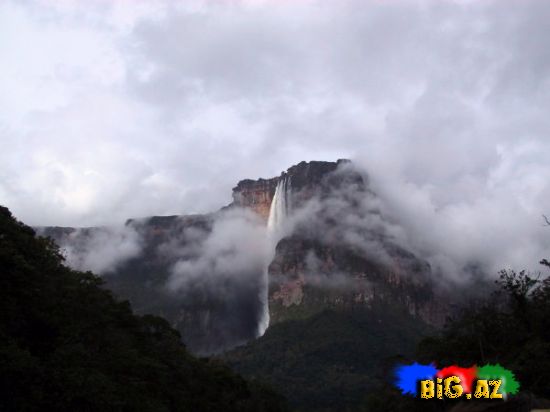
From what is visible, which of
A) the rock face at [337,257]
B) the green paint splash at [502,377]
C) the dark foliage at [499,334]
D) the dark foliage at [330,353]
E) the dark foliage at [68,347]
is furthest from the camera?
the rock face at [337,257]

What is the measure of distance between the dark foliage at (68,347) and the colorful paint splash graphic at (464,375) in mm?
14742

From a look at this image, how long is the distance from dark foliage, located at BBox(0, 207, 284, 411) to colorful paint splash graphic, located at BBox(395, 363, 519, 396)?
48.4 ft

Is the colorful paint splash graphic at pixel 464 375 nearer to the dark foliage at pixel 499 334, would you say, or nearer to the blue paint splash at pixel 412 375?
the blue paint splash at pixel 412 375

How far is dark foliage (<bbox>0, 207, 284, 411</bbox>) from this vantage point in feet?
82.7

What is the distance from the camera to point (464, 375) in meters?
16.0

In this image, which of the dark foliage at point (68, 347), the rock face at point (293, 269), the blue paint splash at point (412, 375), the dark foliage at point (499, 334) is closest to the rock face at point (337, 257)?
the rock face at point (293, 269)

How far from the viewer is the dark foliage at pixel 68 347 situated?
2522 centimetres

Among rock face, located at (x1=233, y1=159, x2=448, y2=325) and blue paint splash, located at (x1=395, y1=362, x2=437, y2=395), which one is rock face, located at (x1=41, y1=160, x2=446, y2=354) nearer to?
rock face, located at (x1=233, y1=159, x2=448, y2=325)

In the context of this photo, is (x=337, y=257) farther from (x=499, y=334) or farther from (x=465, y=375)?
(x=465, y=375)

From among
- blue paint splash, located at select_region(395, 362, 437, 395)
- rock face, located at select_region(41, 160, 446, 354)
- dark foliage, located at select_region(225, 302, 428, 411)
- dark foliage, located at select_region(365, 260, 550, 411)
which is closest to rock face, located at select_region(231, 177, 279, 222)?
rock face, located at select_region(41, 160, 446, 354)

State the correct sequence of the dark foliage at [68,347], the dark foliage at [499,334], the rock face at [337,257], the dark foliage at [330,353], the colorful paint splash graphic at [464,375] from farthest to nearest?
1. the rock face at [337,257]
2. the dark foliage at [330,353]
3. the dark foliage at [499,334]
4. the dark foliage at [68,347]
5. the colorful paint splash graphic at [464,375]

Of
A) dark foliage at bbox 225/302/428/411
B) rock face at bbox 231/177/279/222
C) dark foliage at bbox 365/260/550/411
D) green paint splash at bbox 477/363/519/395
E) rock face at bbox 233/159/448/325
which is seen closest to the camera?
green paint splash at bbox 477/363/519/395

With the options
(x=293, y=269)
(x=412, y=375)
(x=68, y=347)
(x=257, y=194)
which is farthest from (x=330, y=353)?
(x=412, y=375)

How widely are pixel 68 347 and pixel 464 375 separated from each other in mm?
19132
